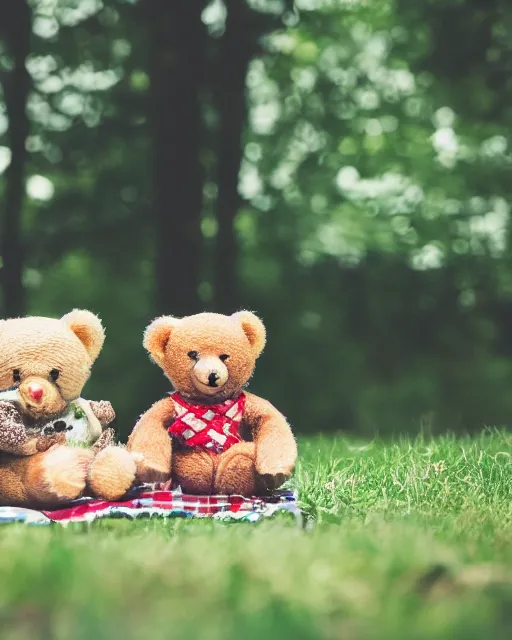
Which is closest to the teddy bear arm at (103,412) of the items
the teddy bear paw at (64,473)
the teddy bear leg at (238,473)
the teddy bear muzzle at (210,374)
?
the teddy bear paw at (64,473)

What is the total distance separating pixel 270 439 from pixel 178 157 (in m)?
5.30

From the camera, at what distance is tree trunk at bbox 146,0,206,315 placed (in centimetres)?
847

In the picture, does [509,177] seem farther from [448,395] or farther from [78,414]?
[78,414]

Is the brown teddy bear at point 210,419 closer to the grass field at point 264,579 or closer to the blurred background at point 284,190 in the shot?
the grass field at point 264,579

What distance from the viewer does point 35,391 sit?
364 cm

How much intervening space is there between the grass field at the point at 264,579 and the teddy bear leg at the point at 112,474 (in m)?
0.34

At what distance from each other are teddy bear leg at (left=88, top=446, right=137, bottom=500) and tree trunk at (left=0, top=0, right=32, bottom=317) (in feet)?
20.5

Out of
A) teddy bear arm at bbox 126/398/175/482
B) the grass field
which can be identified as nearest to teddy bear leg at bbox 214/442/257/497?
teddy bear arm at bbox 126/398/175/482

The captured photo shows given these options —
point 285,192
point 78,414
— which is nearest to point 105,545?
point 78,414

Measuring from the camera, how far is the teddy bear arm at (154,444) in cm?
368

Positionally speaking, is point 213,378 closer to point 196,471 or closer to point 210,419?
point 210,419

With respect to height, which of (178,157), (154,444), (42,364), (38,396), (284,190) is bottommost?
(154,444)

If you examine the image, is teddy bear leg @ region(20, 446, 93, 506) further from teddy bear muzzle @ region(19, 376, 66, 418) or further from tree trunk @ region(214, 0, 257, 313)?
tree trunk @ region(214, 0, 257, 313)

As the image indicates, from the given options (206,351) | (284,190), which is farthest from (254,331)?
(284,190)
